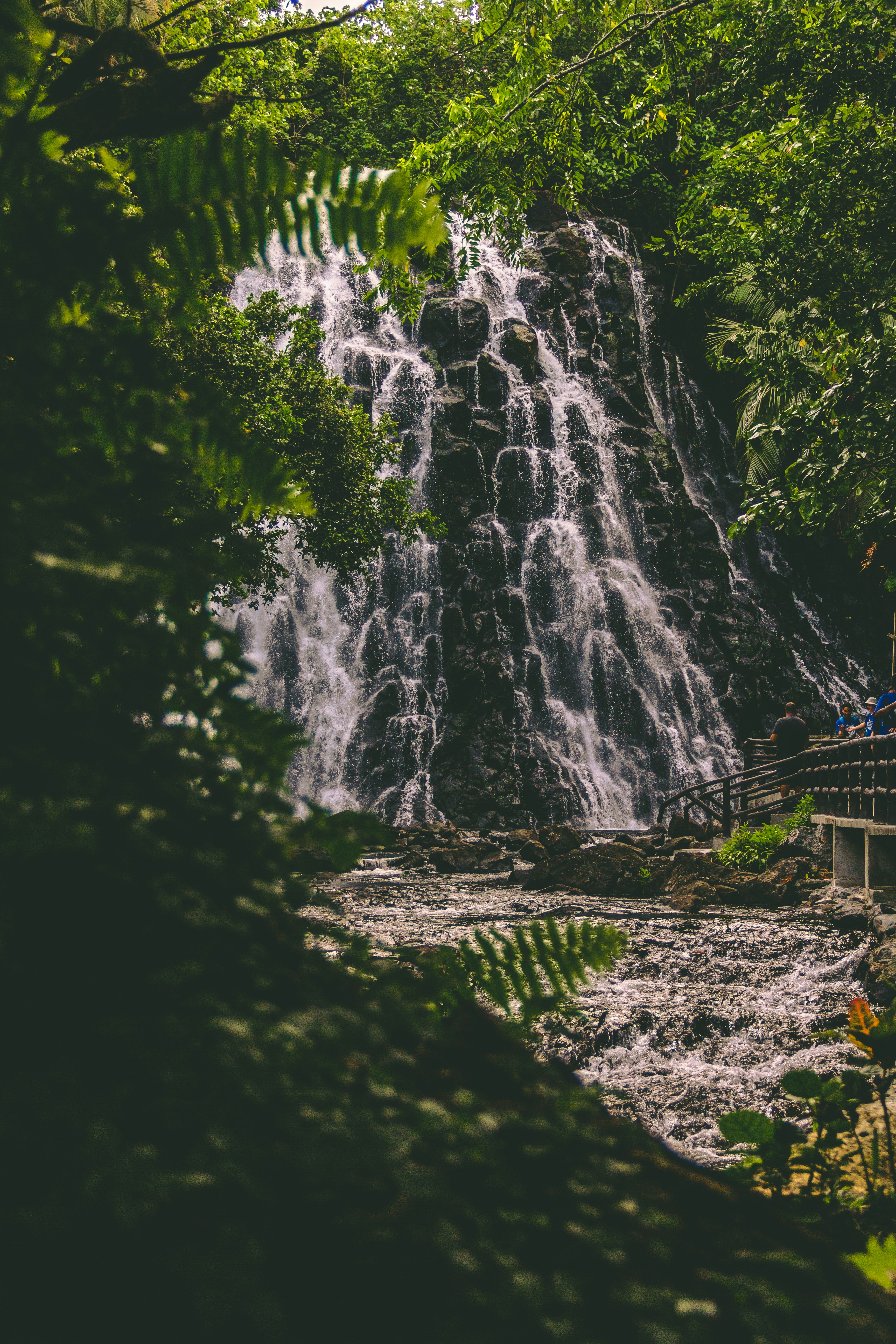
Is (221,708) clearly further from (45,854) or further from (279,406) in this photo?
(279,406)

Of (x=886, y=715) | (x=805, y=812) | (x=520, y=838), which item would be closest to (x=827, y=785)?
(x=805, y=812)

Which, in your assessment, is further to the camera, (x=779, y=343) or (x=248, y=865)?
(x=779, y=343)

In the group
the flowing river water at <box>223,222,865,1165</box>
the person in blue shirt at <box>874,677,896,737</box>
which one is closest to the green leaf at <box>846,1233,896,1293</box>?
the person in blue shirt at <box>874,677,896,737</box>

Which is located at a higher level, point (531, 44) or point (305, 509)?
point (531, 44)

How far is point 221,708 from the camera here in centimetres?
94

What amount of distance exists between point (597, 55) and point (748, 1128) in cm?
896

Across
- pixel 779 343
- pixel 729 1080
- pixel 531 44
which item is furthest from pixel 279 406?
pixel 729 1080

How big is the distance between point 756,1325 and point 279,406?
14.1m

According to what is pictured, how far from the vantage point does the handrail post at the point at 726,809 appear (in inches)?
537

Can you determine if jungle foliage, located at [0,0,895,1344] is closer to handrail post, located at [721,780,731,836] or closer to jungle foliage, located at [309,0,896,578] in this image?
jungle foliage, located at [309,0,896,578]

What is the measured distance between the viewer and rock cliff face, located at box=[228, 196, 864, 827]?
63.3 feet

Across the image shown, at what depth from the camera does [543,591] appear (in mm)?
21391

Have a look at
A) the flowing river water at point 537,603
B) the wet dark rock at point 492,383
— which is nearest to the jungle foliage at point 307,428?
the flowing river water at point 537,603

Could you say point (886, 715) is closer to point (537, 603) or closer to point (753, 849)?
point (753, 849)
